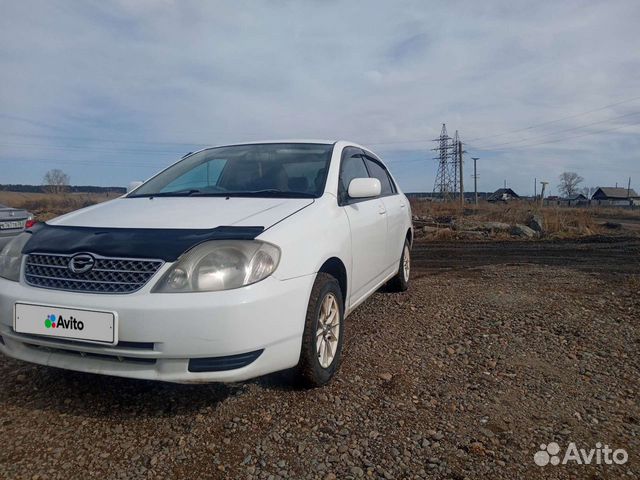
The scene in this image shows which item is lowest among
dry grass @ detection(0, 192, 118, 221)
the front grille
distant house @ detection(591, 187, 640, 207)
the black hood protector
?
the front grille

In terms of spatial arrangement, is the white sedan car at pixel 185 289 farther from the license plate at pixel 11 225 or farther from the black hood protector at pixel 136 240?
the license plate at pixel 11 225

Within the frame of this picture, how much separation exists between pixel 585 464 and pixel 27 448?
252 cm

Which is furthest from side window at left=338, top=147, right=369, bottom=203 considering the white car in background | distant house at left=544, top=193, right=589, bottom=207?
distant house at left=544, top=193, right=589, bottom=207

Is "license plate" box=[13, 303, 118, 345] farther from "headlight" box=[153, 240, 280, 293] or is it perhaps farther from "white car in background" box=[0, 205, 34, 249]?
"white car in background" box=[0, 205, 34, 249]

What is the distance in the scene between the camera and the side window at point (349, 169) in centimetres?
327

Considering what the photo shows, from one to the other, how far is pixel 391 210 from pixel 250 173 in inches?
60.9

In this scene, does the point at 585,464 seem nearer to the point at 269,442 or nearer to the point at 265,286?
the point at 269,442

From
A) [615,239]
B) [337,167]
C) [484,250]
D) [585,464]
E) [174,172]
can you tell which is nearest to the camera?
[585,464]

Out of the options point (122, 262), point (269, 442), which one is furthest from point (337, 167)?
point (269, 442)

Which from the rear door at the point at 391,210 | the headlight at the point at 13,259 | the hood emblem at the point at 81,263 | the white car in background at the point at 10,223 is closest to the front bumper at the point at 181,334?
the hood emblem at the point at 81,263

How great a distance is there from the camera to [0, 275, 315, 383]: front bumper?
2.01m

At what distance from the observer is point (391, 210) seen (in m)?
4.36

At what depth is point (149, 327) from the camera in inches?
79.0

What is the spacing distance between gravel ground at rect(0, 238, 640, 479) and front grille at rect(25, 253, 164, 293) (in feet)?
2.35
